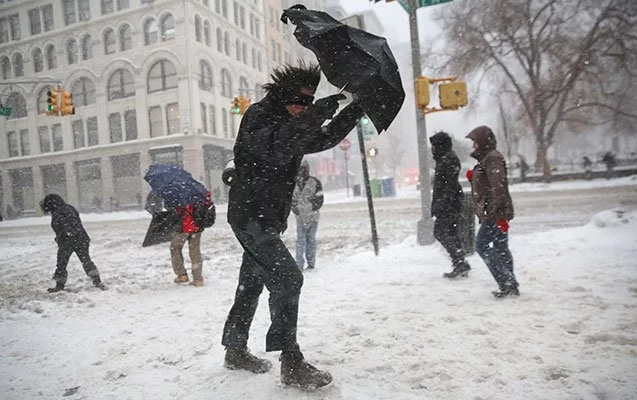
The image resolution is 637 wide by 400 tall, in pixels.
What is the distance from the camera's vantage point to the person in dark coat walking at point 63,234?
20.9 feet

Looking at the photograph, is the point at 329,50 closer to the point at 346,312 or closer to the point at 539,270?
the point at 346,312

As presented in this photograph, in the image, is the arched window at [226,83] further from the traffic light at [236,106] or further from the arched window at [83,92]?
the traffic light at [236,106]

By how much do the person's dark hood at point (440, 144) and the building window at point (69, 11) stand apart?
61.7 feet

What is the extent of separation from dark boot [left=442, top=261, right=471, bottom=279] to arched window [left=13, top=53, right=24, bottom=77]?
1756 centimetres

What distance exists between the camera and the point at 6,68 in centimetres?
1505

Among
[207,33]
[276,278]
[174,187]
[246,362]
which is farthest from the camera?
[207,33]

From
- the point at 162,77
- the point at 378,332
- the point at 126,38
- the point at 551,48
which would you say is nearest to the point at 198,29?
the point at 126,38

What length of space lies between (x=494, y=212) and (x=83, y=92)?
109 ft

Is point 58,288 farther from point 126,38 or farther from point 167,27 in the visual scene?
point 167,27

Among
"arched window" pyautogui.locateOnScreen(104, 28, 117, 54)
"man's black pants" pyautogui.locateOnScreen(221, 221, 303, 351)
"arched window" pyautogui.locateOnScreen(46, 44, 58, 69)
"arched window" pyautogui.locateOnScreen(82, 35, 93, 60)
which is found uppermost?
"arched window" pyautogui.locateOnScreen(104, 28, 117, 54)

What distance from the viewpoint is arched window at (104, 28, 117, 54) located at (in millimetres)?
22950

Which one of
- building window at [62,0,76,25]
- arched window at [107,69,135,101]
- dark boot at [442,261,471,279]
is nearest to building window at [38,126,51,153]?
arched window at [107,69,135,101]

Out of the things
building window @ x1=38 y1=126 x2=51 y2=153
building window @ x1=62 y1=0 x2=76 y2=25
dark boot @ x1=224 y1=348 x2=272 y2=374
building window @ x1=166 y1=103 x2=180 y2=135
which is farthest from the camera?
building window @ x1=166 y1=103 x2=180 y2=135

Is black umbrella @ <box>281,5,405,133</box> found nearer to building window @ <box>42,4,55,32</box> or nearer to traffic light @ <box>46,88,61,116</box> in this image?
traffic light @ <box>46,88,61,116</box>
